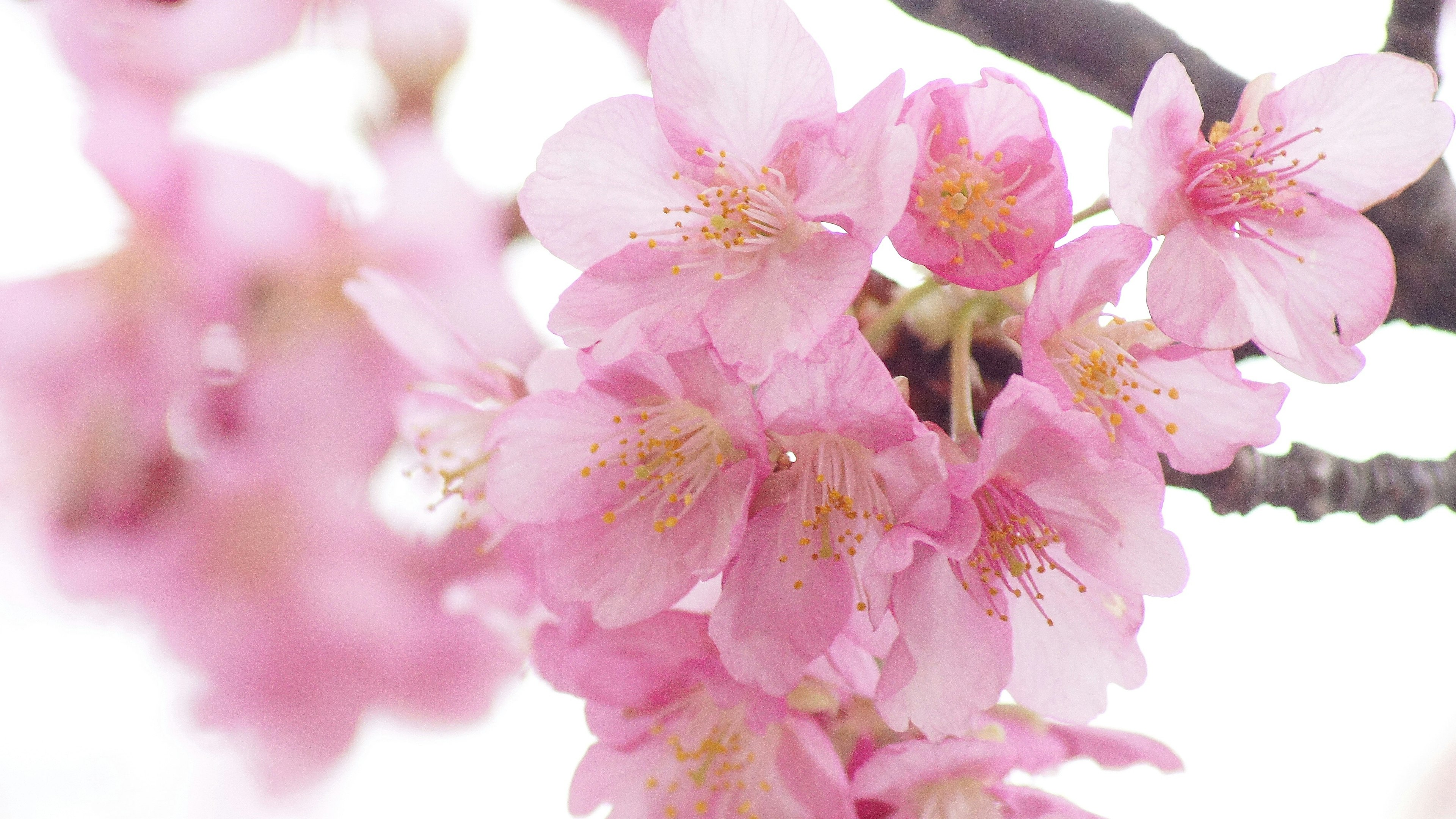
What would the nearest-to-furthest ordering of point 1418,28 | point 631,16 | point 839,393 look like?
point 839,393, point 1418,28, point 631,16

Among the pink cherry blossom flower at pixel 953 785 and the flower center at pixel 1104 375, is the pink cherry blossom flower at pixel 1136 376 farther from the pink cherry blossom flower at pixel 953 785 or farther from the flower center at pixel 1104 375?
the pink cherry blossom flower at pixel 953 785

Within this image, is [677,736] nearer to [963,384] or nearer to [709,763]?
[709,763]

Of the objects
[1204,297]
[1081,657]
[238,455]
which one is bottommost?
[238,455]

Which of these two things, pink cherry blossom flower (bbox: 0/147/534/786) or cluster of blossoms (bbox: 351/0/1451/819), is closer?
cluster of blossoms (bbox: 351/0/1451/819)

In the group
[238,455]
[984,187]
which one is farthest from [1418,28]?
[238,455]

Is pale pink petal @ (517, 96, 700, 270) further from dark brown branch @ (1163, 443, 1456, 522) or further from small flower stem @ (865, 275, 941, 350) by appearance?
dark brown branch @ (1163, 443, 1456, 522)

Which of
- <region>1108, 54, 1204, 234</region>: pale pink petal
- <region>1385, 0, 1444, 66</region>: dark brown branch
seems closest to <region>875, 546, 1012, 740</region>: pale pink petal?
<region>1108, 54, 1204, 234</region>: pale pink petal
